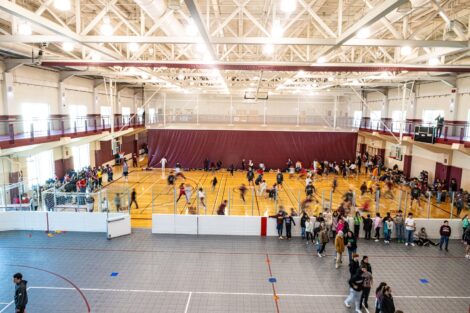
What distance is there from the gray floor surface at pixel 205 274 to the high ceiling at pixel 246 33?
7.67 metres

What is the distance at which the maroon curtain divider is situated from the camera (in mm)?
29906

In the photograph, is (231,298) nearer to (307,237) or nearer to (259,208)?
(307,237)

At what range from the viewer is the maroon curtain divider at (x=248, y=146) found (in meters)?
29.9

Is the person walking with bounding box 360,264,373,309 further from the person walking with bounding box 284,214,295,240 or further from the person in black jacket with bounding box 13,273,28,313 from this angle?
the person in black jacket with bounding box 13,273,28,313

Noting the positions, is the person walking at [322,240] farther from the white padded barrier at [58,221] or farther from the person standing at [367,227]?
the white padded barrier at [58,221]

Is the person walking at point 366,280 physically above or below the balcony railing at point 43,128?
below

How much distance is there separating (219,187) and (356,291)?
15.8 m

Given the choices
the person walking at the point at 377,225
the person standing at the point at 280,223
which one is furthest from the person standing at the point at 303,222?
the person walking at the point at 377,225

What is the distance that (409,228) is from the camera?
13438mm

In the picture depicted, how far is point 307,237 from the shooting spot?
45.4ft

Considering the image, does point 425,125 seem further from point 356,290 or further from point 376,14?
point 376,14

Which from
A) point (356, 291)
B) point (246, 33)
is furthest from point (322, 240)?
point (246, 33)

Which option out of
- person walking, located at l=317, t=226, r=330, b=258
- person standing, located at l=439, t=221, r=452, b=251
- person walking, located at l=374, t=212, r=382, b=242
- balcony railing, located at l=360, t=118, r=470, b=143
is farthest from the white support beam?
balcony railing, located at l=360, t=118, r=470, b=143

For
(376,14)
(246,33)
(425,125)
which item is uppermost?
(246,33)
